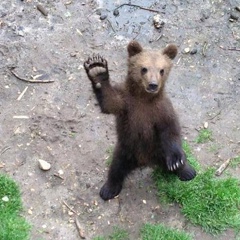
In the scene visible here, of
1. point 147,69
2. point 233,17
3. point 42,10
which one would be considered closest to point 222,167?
point 147,69

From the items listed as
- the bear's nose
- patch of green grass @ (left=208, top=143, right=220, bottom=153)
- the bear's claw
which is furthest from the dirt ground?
the bear's nose

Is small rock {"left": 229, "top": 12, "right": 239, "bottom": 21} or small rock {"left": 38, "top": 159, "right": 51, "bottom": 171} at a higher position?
small rock {"left": 229, "top": 12, "right": 239, "bottom": 21}

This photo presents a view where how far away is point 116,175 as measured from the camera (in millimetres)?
6336

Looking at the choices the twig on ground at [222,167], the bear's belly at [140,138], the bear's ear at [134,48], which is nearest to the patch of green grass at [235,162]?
the twig on ground at [222,167]

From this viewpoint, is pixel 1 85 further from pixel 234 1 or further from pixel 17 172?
pixel 234 1

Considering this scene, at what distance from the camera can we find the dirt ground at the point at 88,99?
6301 millimetres

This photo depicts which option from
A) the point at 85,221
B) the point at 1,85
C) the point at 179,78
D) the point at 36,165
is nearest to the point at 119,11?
the point at 179,78

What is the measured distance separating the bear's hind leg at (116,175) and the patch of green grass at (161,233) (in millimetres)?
490

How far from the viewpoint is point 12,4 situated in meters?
8.08

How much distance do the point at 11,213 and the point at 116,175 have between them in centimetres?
108

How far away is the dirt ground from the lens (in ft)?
20.7

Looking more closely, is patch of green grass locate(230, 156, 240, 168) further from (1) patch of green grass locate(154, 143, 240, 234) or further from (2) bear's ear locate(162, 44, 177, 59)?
(2) bear's ear locate(162, 44, 177, 59)

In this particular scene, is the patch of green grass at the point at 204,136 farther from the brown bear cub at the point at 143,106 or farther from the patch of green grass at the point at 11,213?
the patch of green grass at the point at 11,213

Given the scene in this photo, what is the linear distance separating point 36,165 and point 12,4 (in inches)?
98.0
